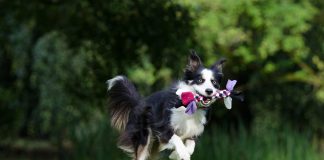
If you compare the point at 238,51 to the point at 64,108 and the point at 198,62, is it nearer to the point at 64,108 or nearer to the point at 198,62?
the point at 64,108

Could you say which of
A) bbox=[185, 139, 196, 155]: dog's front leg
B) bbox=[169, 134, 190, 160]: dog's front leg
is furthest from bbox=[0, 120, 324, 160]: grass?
bbox=[169, 134, 190, 160]: dog's front leg

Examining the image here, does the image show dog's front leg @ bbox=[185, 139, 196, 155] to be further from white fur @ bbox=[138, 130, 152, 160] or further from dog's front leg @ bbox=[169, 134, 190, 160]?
white fur @ bbox=[138, 130, 152, 160]

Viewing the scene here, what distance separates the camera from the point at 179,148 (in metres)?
5.05

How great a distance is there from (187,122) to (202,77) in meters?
0.41

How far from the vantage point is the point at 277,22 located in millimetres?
11633

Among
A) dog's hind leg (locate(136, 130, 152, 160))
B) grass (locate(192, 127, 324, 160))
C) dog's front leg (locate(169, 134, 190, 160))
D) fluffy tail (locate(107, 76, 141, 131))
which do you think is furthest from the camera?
grass (locate(192, 127, 324, 160))

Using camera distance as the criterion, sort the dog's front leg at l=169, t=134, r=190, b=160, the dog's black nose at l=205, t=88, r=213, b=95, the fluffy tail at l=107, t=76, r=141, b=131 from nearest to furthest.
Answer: the dog's black nose at l=205, t=88, r=213, b=95, the dog's front leg at l=169, t=134, r=190, b=160, the fluffy tail at l=107, t=76, r=141, b=131

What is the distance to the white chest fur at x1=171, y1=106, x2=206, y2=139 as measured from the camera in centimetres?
522

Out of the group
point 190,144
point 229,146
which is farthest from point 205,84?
point 229,146

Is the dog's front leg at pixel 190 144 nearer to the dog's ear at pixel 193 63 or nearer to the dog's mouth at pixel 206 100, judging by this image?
the dog's mouth at pixel 206 100

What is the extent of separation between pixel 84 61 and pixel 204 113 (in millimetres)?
7197

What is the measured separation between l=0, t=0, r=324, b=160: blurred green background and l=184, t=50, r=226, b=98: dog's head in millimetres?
4608

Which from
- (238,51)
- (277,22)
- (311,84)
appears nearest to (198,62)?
(277,22)

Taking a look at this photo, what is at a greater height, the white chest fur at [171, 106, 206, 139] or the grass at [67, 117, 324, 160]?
the grass at [67, 117, 324, 160]
